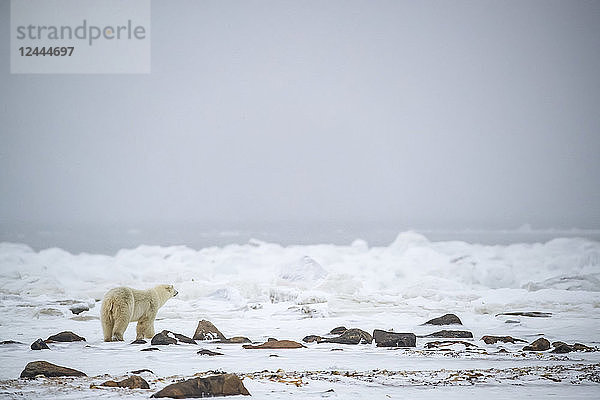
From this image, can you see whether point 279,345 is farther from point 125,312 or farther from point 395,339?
point 125,312

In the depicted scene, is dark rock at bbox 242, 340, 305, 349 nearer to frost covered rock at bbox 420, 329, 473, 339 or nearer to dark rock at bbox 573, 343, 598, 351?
frost covered rock at bbox 420, 329, 473, 339


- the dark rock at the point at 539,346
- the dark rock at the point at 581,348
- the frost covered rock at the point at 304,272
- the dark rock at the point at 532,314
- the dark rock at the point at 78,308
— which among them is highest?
the frost covered rock at the point at 304,272

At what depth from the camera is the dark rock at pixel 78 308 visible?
5.94 metres

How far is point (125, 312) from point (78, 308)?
1402mm

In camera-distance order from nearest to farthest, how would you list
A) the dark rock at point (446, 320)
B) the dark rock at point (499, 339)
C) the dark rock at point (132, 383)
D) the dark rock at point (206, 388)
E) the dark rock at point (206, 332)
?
1. the dark rock at point (206, 388)
2. the dark rock at point (132, 383)
3. the dark rock at point (499, 339)
4. the dark rock at point (206, 332)
5. the dark rock at point (446, 320)

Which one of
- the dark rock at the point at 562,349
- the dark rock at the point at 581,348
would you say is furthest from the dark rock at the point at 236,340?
the dark rock at the point at 581,348

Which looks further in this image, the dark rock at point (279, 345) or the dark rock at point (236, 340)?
the dark rock at point (236, 340)

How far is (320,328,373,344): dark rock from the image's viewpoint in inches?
203

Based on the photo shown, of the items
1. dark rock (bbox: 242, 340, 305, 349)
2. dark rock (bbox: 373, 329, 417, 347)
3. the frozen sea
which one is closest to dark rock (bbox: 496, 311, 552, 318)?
the frozen sea

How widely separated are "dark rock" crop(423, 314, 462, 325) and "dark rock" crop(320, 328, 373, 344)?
2.54 feet

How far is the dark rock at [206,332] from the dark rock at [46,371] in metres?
1.51

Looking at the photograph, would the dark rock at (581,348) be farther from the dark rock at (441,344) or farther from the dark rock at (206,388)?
the dark rock at (206,388)

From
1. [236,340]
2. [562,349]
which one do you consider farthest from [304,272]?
[562,349]

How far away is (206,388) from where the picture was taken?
11.5 ft
